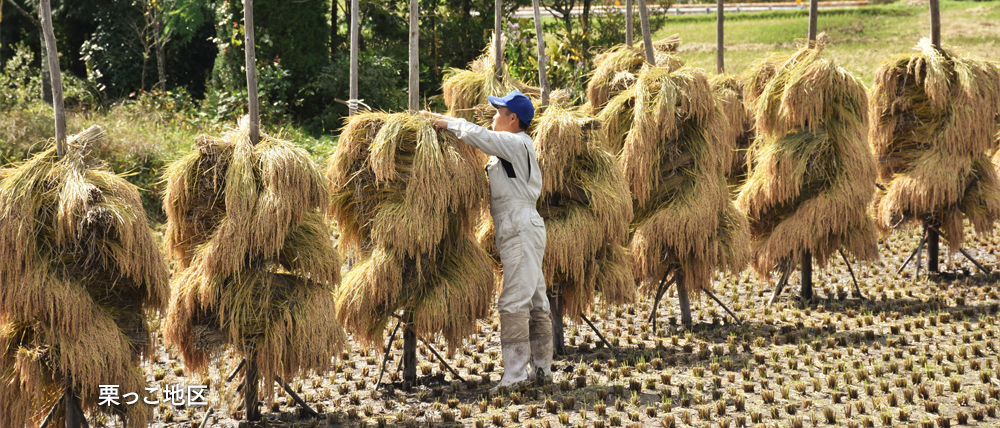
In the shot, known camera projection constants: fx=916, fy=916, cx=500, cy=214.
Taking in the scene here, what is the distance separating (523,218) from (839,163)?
11.8 ft

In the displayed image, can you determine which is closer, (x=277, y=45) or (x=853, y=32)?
(x=277, y=45)

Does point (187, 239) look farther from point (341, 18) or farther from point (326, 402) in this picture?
point (341, 18)

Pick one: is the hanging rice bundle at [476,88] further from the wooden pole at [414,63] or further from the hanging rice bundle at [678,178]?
the wooden pole at [414,63]

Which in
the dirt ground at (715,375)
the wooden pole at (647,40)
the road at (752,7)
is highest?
the road at (752,7)

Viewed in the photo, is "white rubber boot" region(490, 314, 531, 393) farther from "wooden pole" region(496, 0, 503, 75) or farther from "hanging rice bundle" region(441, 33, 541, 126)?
"wooden pole" region(496, 0, 503, 75)

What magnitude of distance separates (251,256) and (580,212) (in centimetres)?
223

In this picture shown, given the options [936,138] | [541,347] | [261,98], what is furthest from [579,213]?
[261,98]

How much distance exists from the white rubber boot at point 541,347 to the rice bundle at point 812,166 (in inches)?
121

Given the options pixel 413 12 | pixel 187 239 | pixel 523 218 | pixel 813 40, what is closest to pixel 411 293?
pixel 523 218

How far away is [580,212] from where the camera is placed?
6.03 meters

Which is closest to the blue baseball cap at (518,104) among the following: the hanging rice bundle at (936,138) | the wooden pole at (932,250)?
the hanging rice bundle at (936,138)

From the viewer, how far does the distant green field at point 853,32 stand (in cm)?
2133

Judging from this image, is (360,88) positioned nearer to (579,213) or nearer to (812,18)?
(812,18)

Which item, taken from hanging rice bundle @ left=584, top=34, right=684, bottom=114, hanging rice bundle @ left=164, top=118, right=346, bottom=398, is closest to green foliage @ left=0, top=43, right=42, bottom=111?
hanging rice bundle @ left=584, top=34, right=684, bottom=114
